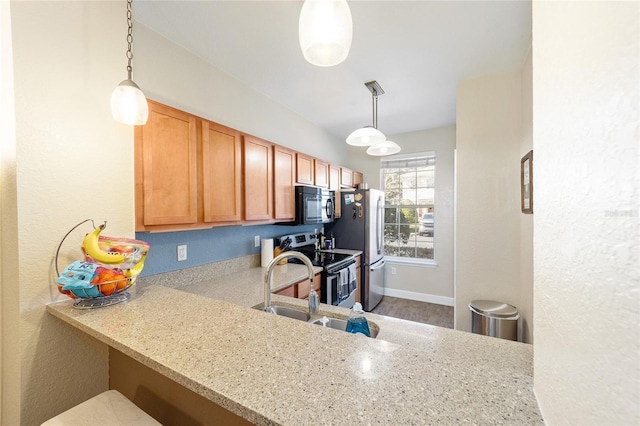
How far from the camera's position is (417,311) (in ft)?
12.3

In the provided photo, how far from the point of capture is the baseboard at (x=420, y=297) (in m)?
3.98

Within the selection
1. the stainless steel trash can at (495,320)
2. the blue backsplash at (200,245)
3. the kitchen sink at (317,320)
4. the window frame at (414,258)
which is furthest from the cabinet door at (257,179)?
→ the window frame at (414,258)

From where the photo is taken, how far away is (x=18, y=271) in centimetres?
109

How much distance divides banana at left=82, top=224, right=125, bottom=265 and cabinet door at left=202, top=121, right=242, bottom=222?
682mm

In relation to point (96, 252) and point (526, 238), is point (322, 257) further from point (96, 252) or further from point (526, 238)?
point (96, 252)

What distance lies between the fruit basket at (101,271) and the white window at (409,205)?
12.8 feet

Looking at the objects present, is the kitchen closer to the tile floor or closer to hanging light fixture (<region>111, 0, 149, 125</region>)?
hanging light fixture (<region>111, 0, 149, 125</region>)

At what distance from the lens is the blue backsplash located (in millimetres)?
1864

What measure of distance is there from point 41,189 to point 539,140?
1789 mm

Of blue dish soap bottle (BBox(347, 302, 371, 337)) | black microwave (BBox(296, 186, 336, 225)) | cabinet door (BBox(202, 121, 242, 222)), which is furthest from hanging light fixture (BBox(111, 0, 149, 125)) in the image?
black microwave (BBox(296, 186, 336, 225))

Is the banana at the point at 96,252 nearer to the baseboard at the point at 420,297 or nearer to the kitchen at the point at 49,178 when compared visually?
the kitchen at the point at 49,178

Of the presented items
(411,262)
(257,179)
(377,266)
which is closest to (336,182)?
(377,266)

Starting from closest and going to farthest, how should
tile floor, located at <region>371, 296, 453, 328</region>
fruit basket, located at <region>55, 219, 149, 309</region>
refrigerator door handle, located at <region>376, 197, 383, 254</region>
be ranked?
fruit basket, located at <region>55, 219, 149, 309</region>
tile floor, located at <region>371, 296, 453, 328</region>
refrigerator door handle, located at <region>376, 197, 383, 254</region>

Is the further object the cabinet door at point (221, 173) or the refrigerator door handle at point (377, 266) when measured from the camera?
the refrigerator door handle at point (377, 266)
